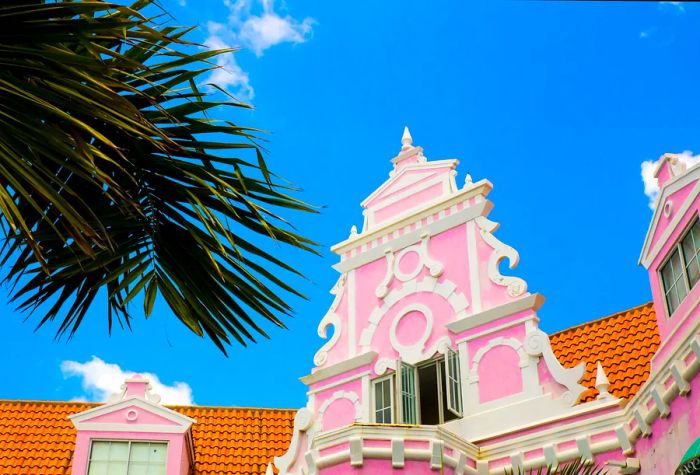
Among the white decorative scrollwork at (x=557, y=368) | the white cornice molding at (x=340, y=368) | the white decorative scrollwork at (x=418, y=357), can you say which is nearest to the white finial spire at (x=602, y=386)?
the white decorative scrollwork at (x=557, y=368)

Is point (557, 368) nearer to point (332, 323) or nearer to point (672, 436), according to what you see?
point (672, 436)

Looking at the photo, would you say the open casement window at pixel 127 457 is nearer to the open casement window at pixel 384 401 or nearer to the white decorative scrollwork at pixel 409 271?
the open casement window at pixel 384 401

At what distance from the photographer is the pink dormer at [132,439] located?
16.5 m

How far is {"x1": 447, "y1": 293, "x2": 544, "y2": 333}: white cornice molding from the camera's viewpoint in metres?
13.9

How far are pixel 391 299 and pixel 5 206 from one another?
11.7 meters

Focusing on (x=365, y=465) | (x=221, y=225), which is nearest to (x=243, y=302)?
(x=221, y=225)

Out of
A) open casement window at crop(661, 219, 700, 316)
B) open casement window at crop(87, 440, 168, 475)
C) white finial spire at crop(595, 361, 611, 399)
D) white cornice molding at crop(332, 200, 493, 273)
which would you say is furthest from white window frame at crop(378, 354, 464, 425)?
open casement window at crop(87, 440, 168, 475)

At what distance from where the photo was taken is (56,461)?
1717cm

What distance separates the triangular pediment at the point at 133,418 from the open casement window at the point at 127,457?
0.28m

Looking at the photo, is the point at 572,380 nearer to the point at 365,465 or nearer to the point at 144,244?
the point at 365,465

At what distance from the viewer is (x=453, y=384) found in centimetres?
1413

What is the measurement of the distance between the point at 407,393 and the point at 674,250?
4762 mm

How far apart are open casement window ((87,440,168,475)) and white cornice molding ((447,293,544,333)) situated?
19.9 feet

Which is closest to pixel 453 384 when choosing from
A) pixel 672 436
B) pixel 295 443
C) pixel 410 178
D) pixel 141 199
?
pixel 295 443
